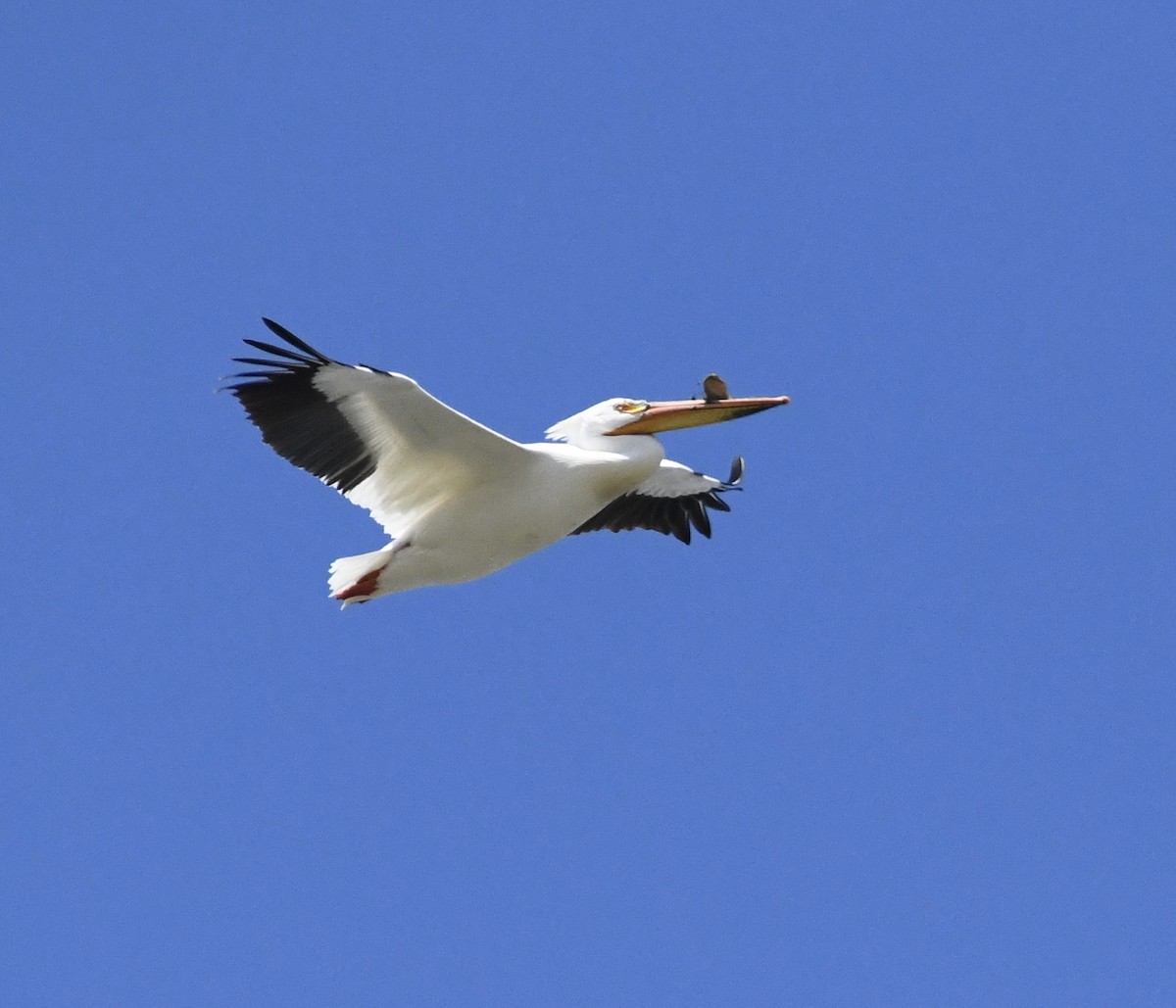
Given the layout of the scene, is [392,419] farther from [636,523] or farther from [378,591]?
[636,523]

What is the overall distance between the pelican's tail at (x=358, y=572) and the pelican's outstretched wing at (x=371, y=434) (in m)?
0.22

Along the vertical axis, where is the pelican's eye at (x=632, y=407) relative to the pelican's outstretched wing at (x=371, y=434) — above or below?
above

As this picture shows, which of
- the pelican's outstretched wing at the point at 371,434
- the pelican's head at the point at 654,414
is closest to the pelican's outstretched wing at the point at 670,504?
the pelican's head at the point at 654,414

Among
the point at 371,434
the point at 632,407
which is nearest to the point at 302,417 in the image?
the point at 371,434

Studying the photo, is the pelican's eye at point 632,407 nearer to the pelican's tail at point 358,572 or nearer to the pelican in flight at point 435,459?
the pelican in flight at point 435,459

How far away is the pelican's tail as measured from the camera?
10320mm

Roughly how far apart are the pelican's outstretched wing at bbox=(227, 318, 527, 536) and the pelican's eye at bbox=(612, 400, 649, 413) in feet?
2.81

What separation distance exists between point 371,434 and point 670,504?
9.00 feet

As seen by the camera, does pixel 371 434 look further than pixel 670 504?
No

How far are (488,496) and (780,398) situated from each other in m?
1.73

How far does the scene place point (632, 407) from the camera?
10711 mm

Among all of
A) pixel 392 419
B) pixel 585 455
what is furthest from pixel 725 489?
pixel 392 419

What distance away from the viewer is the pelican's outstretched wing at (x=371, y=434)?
31.7 ft

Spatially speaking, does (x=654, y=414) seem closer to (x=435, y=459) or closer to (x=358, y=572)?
(x=435, y=459)
